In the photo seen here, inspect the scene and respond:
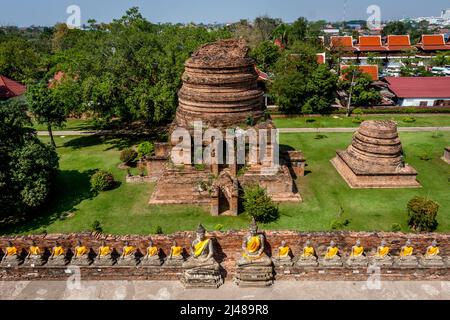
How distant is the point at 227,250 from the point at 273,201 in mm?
7530

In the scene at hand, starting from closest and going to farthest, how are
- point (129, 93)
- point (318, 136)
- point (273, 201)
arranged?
1. point (273, 201)
2. point (129, 93)
3. point (318, 136)

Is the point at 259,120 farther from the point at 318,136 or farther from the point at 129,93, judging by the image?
the point at 129,93

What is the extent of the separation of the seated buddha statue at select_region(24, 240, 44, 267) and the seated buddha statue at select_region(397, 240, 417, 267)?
42.5 feet

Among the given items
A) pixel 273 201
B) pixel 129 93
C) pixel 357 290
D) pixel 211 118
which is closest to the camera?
pixel 357 290

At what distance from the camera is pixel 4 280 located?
12.4m

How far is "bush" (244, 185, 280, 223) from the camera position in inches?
685

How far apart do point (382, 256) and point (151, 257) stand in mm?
8273

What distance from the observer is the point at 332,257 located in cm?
1186

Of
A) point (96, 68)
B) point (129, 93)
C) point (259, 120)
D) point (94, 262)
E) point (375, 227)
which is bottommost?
point (375, 227)

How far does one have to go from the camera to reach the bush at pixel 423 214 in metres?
16.2

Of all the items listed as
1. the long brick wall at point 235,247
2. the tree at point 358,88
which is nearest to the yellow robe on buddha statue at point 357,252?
the long brick wall at point 235,247

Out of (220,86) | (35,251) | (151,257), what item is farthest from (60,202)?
(220,86)

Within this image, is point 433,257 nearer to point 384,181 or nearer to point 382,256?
point 382,256
